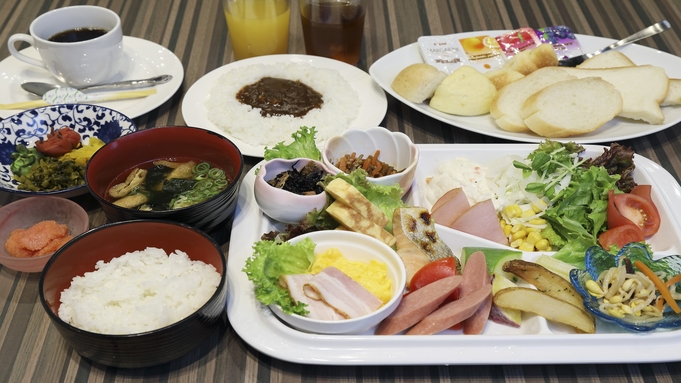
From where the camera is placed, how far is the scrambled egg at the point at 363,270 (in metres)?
1.84

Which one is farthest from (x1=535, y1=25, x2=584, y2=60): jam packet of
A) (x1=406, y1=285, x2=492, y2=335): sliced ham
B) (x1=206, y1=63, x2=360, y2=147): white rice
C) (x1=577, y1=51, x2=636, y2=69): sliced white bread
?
(x1=406, y1=285, x2=492, y2=335): sliced ham

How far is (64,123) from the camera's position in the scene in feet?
8.70

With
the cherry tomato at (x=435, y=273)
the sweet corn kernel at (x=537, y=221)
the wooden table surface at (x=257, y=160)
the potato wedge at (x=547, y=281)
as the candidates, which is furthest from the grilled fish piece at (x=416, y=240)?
the sweet corn kernel at (x=537, y=221)

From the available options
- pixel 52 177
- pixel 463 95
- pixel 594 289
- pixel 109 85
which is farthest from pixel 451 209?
pixel 109 85

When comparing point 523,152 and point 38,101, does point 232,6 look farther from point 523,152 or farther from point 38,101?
point 523,152

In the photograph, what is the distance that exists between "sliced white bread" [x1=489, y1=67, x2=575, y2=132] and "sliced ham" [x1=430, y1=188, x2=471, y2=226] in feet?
2.56

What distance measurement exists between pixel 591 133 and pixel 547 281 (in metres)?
1.29

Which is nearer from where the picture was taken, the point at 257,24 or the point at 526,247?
the point at 526,247

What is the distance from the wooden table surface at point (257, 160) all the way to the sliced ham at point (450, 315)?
152 mm

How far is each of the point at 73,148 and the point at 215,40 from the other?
1.53 metres

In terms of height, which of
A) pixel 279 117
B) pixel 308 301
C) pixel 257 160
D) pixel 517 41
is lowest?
pixel 257 160

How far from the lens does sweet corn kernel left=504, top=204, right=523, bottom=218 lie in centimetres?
238

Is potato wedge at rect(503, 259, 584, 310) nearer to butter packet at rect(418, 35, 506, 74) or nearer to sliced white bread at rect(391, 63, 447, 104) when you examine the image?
sliced white bread at rect(391, 63, 447, 104)

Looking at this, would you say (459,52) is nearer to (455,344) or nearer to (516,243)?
(516,243)
